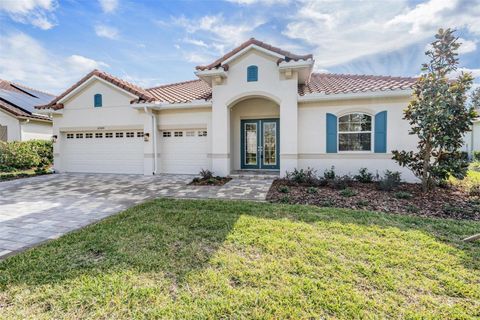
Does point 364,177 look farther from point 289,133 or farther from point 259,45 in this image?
point 259,45

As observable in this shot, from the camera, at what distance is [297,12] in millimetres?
10984

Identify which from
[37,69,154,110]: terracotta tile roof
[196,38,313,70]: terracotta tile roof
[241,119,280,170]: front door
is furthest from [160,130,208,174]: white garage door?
[196,38,313,70]: terracotta tile roof

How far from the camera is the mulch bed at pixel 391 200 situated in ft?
20.5

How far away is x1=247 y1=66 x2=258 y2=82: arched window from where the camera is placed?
36.2ft

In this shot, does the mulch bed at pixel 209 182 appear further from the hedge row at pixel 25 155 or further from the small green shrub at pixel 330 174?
the hedge row at pixel 25 155

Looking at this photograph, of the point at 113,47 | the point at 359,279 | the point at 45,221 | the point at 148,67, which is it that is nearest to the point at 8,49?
the point at 113,47

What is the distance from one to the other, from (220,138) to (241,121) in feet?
6.68

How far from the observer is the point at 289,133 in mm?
10789

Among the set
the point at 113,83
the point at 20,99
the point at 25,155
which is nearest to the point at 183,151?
the point at 113,83

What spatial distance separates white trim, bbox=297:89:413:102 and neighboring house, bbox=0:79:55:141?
16374 mm

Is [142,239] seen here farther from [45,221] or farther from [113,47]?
[113,47]

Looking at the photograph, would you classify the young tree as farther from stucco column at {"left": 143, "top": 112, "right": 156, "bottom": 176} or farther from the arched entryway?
stucco column at {"left": 143, "top": 112, "right": 156, "bottom": 176}

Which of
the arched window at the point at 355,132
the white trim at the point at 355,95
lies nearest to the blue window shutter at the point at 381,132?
the arched window at the point at 355,132

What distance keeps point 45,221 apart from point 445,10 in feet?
46.8
